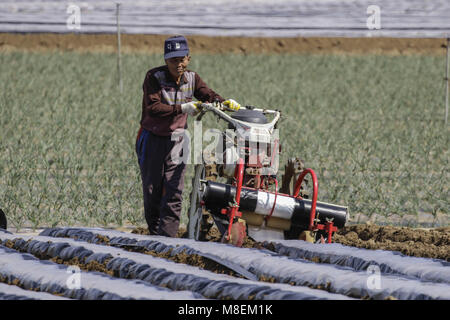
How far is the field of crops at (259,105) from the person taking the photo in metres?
8.38

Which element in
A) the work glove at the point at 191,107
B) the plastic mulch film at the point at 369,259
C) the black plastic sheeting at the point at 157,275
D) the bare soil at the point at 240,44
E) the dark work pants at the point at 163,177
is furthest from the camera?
the bare soil at the point at 240,44

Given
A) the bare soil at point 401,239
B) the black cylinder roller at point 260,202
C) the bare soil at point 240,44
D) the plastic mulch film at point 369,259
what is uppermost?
the black cylinder roller at point 260,202

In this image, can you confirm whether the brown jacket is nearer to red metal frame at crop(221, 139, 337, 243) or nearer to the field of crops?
red metal frame at crop(221, 139, 337, 243)

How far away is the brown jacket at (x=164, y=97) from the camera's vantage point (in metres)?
6.72

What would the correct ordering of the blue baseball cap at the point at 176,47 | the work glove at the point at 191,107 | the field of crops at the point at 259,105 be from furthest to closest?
the field of crops at the point at 259,105, the blue baseball cap at the point at 176,47, the work glove at the point at 191,107

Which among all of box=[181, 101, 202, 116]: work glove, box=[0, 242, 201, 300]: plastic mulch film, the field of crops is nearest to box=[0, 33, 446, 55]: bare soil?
the field of crops

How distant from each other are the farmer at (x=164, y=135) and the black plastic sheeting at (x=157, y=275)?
2.13 feet

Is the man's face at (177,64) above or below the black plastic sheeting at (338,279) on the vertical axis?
above

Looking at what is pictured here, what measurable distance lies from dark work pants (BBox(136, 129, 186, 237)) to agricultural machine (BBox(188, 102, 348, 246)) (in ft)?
1.27

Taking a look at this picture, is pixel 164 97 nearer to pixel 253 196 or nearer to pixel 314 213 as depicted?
pixel 253 196

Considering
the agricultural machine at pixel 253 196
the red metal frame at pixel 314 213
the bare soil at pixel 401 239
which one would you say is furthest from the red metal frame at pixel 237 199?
the bare soil at pixel 401 239

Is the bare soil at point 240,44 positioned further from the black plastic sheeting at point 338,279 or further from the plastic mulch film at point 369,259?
the black plastic sheeting at point 338,279

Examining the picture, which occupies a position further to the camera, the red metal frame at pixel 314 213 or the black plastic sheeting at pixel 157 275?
the red metal frame at pixel 314 213
